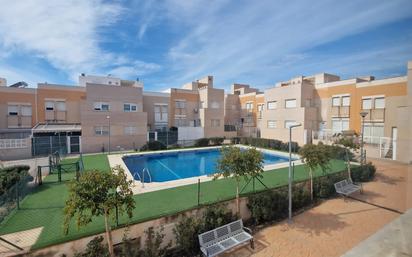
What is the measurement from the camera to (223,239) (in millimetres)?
7391

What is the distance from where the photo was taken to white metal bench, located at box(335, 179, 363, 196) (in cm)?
A: 1145

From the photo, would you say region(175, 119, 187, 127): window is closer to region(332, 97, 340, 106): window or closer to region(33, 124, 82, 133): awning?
region(33, 124, 82, 133): awning

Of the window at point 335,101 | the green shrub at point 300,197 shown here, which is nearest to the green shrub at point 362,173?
the green shrub at point 300,197

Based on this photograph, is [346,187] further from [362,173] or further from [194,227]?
[194,227]

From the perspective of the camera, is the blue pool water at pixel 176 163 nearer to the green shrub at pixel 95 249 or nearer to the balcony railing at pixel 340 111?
the green shrub at pixel 95 249

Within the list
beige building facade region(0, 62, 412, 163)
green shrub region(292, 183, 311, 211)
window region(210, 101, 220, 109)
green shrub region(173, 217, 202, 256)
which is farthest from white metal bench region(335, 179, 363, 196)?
window region(210, 101, 220, 109)

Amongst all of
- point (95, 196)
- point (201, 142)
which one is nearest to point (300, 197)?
point (95, 196)

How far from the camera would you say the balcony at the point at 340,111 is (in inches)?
1099

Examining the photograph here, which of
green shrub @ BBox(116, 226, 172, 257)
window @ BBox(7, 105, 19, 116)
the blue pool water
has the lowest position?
the blue pool water

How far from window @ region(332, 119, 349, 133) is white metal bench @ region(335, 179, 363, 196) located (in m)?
18.3

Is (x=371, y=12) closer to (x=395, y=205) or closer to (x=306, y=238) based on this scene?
(x=306, y=238)

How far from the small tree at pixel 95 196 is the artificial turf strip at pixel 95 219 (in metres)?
1.14

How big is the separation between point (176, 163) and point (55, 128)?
1701 cm

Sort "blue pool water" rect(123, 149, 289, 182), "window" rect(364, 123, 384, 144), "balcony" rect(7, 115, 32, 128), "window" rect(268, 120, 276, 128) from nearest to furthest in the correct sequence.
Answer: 1. "blue pool water" rect(123, 149, 289, 182)
2. "window" rect(364, 123, 384, 144)
3. "balcony" rect(7, 115, 32, 128)
4. "window" rect(268, 120, 276, 128)
